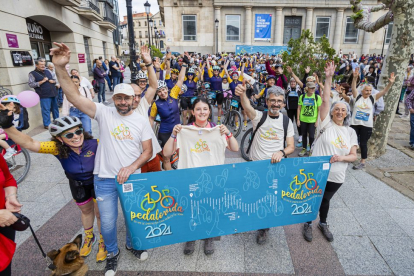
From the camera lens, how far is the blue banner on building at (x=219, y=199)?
9.09 ft

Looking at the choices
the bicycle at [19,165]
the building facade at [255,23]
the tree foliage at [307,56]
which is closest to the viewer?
the bicycle at [19,165]

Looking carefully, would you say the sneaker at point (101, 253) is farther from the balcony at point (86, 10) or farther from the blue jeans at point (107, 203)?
the balcony at point (86, 10)

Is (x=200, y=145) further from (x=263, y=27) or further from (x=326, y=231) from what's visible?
(x=263, y=27)

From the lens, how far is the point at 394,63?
6086 millimetres

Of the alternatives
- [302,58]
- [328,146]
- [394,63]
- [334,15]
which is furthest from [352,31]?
[328,146]

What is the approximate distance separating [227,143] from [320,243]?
76.5 inches

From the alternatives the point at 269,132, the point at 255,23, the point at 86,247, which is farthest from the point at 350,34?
the point at 86,247

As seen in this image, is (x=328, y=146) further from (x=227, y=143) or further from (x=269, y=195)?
(x=227, y=143)

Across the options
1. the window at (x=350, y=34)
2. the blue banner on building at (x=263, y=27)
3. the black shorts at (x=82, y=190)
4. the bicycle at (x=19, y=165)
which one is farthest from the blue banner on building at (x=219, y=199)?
the window at (x=350, y=34)

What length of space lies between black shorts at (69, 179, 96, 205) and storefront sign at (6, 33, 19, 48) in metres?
8.00

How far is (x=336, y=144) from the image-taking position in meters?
3.35

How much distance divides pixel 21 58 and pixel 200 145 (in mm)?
8919

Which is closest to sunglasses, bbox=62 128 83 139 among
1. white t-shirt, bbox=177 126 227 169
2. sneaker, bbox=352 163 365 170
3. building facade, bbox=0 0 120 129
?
white t-shirt, bbox=177 126 227 169

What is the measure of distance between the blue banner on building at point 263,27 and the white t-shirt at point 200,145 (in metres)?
37.6
